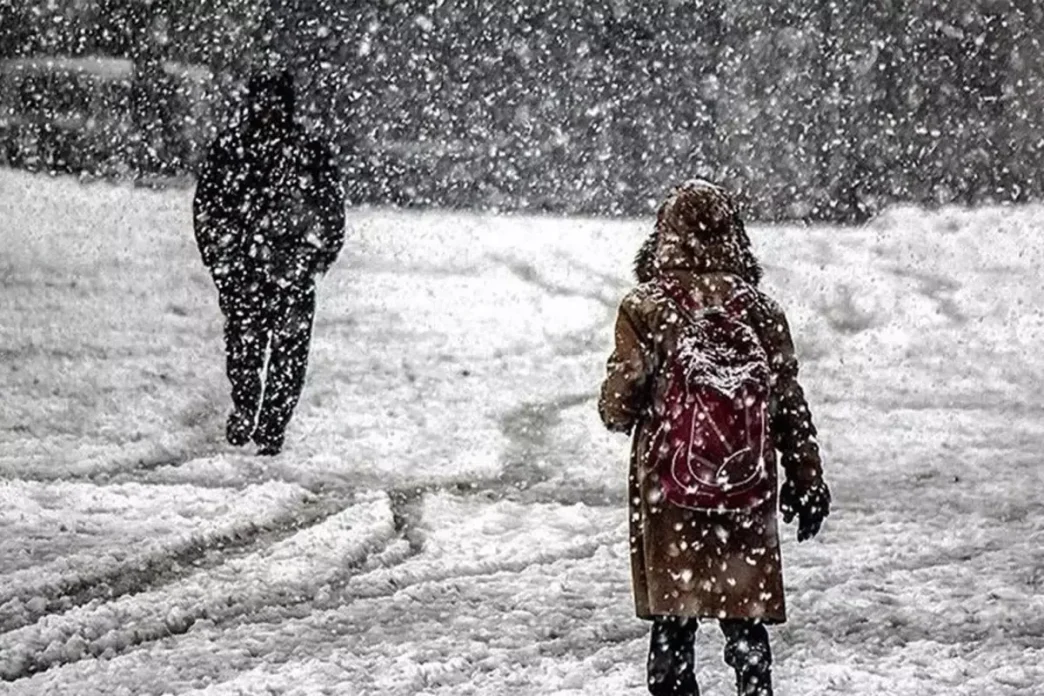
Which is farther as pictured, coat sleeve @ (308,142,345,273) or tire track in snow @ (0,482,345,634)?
coat sleeve @ (308,142,345,273)

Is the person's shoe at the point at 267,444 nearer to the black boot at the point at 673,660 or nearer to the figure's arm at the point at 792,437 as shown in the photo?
the black boot at the point at 673,660

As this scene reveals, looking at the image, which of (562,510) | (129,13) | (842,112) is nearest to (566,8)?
(842,112)

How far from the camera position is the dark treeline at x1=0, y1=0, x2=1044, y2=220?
17125 millimetres

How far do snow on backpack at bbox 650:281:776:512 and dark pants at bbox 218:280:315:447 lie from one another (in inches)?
186

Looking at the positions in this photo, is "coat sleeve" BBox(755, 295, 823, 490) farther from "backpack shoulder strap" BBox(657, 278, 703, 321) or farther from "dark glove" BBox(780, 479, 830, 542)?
"backpack shoulder strap" BBox(657, 278, 703, 321)

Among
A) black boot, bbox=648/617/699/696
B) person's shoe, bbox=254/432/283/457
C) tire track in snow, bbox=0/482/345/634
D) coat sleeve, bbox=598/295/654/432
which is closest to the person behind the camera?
coat sleeve, bbox=598/295/654/432

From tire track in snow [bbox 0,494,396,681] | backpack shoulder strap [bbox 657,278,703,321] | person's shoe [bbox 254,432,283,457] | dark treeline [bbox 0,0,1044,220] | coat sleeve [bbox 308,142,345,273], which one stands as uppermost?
dark treeline [bbox 0,0,1044,220]

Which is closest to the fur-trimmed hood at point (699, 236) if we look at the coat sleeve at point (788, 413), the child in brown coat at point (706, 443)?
the child in brown coat at point (706, 443)

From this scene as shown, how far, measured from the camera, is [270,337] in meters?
8.67

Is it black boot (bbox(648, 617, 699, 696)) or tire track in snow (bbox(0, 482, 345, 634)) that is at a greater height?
black boot (bbox(648, 617, 699, 696))

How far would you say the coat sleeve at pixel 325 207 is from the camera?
8508mm

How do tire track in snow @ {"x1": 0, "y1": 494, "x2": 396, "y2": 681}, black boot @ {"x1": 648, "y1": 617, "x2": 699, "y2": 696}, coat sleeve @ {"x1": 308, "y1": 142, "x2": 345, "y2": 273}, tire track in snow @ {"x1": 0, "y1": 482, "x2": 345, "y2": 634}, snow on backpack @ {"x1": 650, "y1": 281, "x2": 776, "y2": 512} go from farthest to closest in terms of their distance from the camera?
coat sleeve @ {"x1": 308, "y1": 142, "x2": 345, "y2": 273} < tire track in snow @ {"x1": 0, "y1": 482, "x2": 345, "y2": 634} < tire track in snow @ {"x1": 0, "y1": 494, "x2": 396, "y2": 681} < black boot @ {"x1": 648, "y1": 617, "x2": 699, "y2": 696} < snow on backpack @ {"x1": 650, "y1": 281, "x2": 776, "y2": 512}

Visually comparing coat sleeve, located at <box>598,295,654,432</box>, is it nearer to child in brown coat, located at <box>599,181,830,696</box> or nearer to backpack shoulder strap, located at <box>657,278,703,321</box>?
child in brown coat, located at <box>599,181,830,696</box>

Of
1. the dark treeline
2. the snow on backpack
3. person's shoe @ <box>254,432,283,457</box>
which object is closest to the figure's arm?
the snow on backpack
